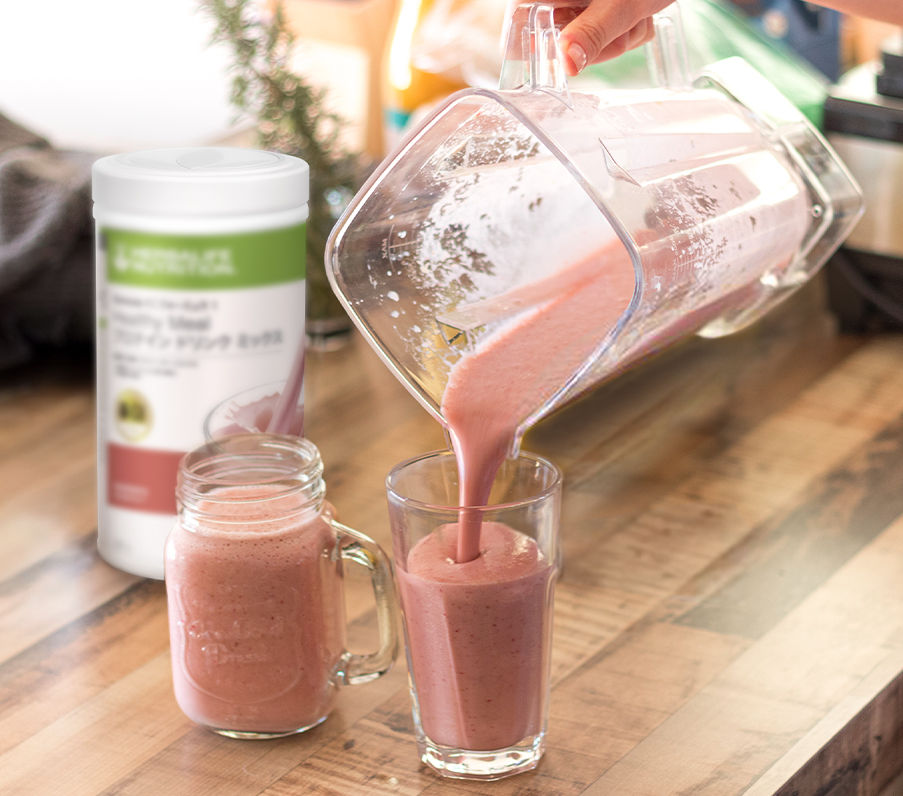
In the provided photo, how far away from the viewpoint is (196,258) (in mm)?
655

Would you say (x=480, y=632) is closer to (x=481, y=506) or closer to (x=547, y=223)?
(x=481, y=506)

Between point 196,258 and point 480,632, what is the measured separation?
0.81ft

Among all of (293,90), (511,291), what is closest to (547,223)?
(511,291)

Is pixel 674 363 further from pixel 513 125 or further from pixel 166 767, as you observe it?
pixel 166 767

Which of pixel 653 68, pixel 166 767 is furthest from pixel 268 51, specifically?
pixel 166 767

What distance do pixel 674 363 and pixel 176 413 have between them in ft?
1.61

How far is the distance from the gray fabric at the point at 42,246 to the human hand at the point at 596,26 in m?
0.43

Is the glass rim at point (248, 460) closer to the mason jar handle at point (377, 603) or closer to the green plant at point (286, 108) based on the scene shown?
the mason jar handle at point (377, 603)

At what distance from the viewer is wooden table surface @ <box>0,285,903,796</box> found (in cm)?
57

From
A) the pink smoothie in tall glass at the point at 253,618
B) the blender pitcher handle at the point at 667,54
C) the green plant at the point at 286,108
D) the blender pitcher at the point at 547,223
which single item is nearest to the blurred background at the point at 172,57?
the green plant at the point at 286,108

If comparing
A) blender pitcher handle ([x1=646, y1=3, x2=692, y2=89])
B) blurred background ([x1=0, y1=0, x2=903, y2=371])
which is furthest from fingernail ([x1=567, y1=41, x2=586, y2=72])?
blurred background ([x1=0, y1=0, x2=903, y2=371])

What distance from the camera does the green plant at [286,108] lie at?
0.94 m

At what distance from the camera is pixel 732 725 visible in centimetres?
59

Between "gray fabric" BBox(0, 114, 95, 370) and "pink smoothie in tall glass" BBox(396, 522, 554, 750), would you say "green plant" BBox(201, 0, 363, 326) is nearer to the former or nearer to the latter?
"gray fabric" BBox(0, 114, 95, 370)
